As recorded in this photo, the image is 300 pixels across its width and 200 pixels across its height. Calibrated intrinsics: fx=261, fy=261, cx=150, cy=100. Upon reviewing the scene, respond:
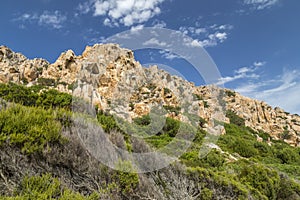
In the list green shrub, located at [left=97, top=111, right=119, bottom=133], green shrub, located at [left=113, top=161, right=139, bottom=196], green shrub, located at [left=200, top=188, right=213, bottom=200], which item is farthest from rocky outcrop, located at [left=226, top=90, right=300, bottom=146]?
green shrub, located at [left=113, top=161, right=139, bottom=196]

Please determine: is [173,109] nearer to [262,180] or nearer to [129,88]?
[129,88]

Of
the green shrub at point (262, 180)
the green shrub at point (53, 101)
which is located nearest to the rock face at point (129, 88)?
the green shrub at point (53, 101)

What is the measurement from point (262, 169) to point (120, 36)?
17.1 feet

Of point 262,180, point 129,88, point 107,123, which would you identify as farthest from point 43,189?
point 129,88

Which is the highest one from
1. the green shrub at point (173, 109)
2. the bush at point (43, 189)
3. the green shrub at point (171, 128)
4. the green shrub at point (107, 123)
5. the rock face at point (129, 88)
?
the rock face at point (129, 88)

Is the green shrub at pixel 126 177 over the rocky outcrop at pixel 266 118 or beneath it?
beneath

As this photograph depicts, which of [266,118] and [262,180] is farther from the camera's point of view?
[266,118]

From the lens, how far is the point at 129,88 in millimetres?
17938

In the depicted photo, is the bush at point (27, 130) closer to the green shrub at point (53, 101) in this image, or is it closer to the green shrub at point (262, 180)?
the green shrub at point (262, 180)

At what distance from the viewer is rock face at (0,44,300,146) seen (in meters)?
19.0

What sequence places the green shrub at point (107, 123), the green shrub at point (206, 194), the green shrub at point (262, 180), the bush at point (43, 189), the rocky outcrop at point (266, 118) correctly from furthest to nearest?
the rocky outcrop at point (266, 118) → the green shrub at point (262, 180) → the green shrub at point (107, 123) → the green shrub at point (206, 194) → the bush at point (43, 189)

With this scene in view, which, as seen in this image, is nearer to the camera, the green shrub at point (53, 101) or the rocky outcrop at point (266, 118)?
the green shrub at point (53, 101)

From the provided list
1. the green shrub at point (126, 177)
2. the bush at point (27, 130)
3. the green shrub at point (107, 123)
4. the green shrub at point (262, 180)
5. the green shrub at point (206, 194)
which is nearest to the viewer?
the bush at point (27, 130)

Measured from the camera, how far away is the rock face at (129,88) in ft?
62.5
